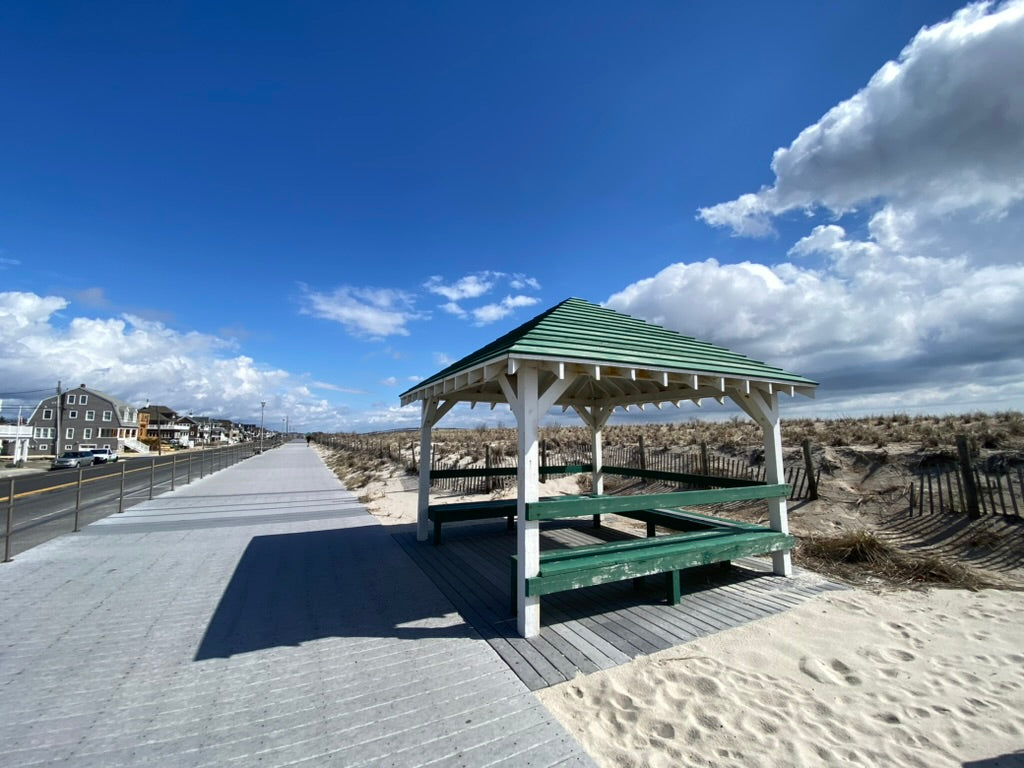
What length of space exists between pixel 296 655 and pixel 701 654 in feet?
11.5

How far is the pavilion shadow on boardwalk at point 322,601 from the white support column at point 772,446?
437 centimetres

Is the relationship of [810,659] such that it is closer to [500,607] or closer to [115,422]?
[500,607]

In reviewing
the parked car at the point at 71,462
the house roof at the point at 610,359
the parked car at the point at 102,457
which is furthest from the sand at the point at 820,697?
the parked car at the point at 102,457

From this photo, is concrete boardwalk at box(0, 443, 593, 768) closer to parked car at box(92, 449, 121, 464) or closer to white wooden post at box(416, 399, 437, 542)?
white wooden post at box(416, 399, 437, 542)

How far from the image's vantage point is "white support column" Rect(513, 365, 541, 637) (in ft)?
13.4

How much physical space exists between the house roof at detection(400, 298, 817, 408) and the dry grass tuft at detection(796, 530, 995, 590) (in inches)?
97.1

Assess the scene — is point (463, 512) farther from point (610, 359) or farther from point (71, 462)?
point (71, 462)

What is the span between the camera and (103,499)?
13.8m

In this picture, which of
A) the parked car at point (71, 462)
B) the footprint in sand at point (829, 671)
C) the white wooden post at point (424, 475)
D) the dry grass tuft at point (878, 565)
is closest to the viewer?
the footprint in sand at point (829, 671)

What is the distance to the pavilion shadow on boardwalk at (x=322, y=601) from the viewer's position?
4.09 metres

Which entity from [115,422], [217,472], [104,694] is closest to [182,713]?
[104,694]

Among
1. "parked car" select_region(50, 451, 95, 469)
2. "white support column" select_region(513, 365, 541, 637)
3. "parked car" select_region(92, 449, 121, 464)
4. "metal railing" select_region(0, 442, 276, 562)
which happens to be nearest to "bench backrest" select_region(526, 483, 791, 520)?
"white support column" select_region(513, 365, 541, 637)

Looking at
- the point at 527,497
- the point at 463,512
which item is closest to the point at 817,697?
the point at 527,497

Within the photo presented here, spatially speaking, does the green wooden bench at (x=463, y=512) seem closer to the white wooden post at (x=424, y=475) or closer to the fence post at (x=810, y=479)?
the white wooden post at (x=424, y=475)
